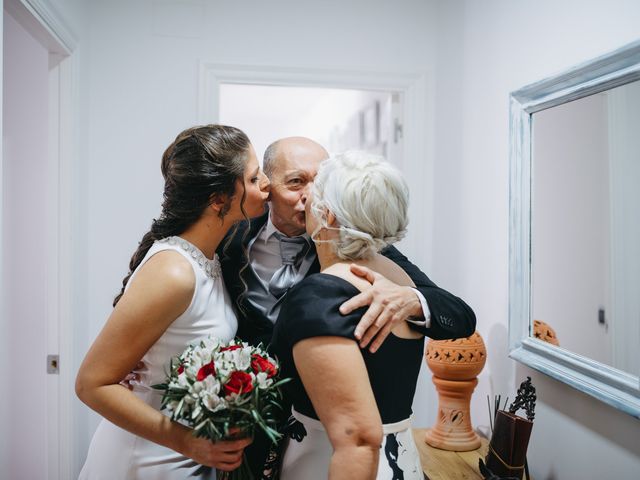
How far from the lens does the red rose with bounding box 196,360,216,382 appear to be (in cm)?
120

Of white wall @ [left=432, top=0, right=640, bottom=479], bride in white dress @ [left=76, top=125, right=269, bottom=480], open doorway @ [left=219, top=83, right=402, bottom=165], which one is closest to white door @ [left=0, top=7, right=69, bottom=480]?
bride in white dress @ [left=76, top=125, right=269, bottom=480]

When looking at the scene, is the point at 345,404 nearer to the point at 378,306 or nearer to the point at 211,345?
the point at 378,306

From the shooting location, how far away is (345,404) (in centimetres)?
111

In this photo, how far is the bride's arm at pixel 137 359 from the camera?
131 cm

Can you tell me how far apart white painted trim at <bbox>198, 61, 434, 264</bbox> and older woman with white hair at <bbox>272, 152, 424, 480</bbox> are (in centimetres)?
146

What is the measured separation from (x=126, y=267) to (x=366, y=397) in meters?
1.90

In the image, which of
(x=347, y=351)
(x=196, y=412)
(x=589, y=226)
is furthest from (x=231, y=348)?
(x=589, y=226)

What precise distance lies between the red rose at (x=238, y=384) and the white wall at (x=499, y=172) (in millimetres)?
1085

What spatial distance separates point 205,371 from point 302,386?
245 mm

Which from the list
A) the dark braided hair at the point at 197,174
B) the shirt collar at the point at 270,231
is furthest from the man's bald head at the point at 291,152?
the dark braided hair at the point at 197,174

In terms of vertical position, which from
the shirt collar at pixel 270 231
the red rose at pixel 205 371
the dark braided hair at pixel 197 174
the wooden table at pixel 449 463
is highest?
the dark braided hair at pixel 197 174

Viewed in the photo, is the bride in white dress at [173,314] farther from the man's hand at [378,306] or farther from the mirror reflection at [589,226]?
the mirror reflection at [589,226]

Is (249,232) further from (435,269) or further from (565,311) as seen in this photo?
(435,269)

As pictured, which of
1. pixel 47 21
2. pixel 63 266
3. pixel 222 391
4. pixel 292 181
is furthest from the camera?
pixel 63 266
